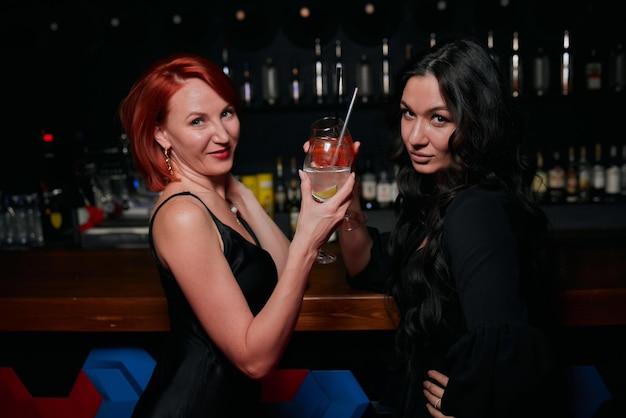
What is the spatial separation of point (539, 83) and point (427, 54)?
7.56ft

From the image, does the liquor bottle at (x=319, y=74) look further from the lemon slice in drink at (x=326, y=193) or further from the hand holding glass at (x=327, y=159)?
the lemon slice in drink at (x=326, y=193)

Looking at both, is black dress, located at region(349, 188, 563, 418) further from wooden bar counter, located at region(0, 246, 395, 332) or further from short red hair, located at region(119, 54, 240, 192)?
short red hair, located at region(119, 54, 240, 192)

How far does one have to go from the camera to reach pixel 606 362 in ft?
6.67

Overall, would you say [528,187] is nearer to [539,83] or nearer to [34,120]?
[539,83]

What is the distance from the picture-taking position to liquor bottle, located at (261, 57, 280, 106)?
12.1 feet

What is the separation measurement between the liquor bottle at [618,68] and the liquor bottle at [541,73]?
356 millimetres

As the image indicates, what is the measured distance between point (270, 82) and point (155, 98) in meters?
2.31

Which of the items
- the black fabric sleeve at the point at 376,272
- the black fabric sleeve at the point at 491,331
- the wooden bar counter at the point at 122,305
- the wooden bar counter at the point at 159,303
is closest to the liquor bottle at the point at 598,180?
the wooden bar counter at the point at 159,303

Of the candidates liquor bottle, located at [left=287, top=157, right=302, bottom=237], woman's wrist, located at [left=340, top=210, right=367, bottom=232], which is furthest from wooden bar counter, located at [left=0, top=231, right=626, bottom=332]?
liquor bottle, located at [left=287, top=157, right=302, bottom=237]

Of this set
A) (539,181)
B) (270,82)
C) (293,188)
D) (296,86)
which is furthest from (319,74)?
(539,181)

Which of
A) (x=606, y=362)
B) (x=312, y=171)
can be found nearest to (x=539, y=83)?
(x=606, y=362)

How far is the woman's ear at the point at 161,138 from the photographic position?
4.91 feet

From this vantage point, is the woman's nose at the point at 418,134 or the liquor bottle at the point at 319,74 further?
the liquor bottle at the point at 319,74

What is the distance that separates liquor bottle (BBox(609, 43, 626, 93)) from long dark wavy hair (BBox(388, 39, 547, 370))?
2333 millimetres
